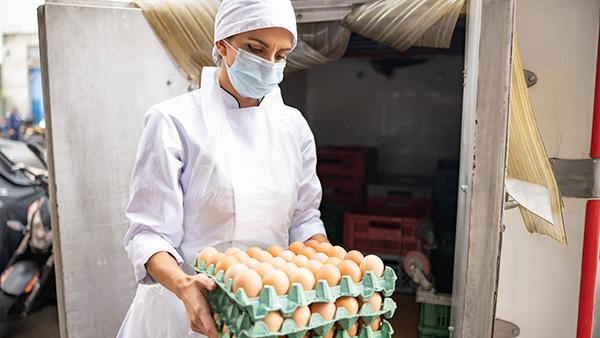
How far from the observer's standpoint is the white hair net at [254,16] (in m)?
1.37

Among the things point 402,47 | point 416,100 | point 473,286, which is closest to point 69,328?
point 473,286

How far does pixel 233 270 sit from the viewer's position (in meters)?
1.10

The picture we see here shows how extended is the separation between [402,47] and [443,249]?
165cm

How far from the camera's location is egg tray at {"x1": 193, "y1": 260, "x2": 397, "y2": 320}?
1014mm

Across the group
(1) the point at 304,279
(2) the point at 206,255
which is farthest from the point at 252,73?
(1) the point at 304,279

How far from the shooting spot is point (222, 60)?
5.03 feet

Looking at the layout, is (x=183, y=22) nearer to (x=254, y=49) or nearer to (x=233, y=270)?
(x=254, y=49)

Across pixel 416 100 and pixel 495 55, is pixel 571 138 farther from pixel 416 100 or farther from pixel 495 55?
pixel 416 100

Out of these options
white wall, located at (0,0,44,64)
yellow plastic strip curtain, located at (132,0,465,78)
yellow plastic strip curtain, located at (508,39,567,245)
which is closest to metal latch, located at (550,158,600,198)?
yellow plastic strip curtain, located at (508,39,567,245)

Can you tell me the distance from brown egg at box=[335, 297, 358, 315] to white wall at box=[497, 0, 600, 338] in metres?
1.08

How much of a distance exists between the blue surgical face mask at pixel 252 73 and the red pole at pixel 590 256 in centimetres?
119

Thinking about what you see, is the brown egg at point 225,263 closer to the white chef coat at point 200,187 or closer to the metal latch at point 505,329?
the white chef coat at point 200,187

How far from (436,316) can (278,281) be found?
6.02ft

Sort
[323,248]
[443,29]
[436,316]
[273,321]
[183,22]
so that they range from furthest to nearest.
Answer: [436,316] → [183,22] → [443,29] → [323,248] → [273,321]
